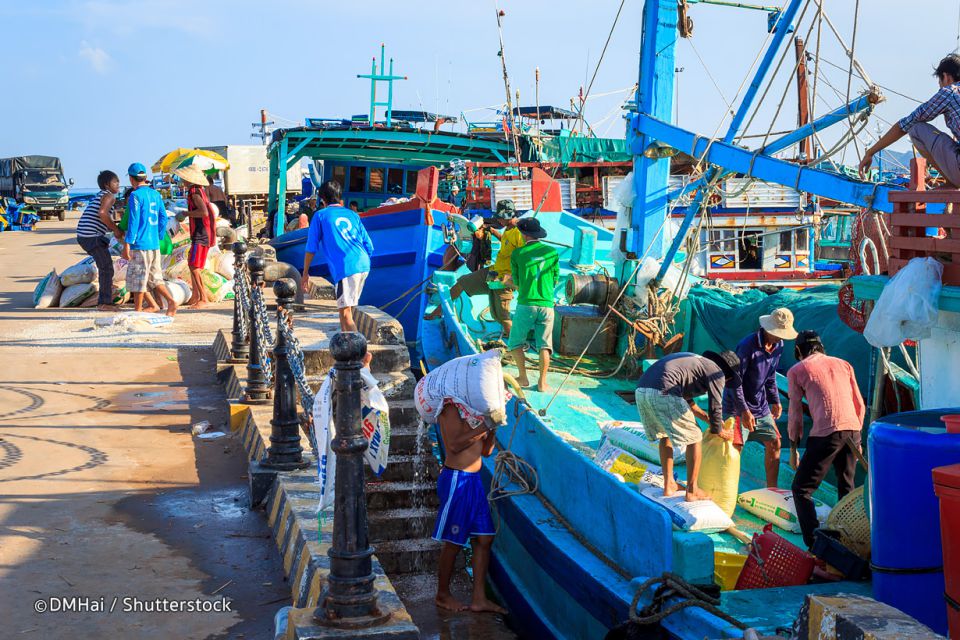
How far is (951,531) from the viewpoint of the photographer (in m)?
3.39

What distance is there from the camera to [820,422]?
20.0 feet

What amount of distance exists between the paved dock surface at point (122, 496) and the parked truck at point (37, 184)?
130 ft

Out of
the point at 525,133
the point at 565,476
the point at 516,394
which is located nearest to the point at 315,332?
the point at 516,394

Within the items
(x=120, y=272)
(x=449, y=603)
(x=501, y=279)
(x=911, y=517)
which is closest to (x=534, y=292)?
(x=501, y=279)

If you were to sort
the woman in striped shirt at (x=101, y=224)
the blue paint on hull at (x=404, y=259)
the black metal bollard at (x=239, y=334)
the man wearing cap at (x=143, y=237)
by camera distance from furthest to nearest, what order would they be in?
the blue paint on hull at (x=404, y=259), the woman in striped shirt at (x=101, y=224), the man wearing cap at (x=143, y=237), the black metal bollard at (x=239, y=334)

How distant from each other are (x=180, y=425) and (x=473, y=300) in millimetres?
4451

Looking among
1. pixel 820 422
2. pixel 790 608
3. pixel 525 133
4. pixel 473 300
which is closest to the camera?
pixel 790 608

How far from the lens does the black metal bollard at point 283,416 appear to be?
250 inches

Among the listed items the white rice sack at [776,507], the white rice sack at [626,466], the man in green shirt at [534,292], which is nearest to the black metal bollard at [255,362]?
the man in green shirt at [534,292]

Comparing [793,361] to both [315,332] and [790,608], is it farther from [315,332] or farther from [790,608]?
[315,332]

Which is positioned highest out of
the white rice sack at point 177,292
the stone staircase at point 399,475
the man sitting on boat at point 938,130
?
the man sitting on boat at point 938,130

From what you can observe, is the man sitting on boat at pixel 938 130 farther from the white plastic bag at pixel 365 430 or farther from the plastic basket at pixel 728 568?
the white plastic bag at pixel 365 430

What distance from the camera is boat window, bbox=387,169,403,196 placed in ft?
75.3

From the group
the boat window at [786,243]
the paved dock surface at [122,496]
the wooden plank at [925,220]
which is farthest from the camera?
the boat window at [786,243]
